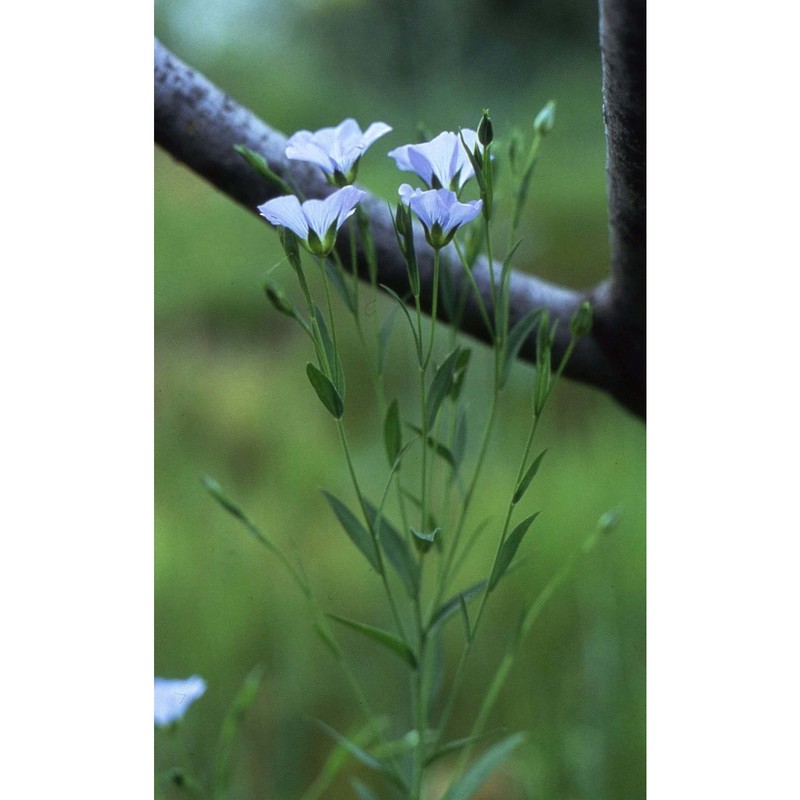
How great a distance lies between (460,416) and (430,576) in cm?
22

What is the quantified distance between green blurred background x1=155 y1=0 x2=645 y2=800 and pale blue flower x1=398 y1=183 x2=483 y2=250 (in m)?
0.23

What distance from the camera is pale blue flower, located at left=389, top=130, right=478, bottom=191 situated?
0.42 m

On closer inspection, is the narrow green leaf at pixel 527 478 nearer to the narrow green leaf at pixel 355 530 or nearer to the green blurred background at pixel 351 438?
the narrow green leaf at pixel 355 530

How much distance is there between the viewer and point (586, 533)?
0.64 meters

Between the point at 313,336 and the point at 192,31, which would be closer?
the point at 313,336

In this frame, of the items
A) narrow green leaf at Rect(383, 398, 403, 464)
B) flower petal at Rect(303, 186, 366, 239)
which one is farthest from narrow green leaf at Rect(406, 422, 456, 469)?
flower petal at Rect(303, 186, 366, 239)

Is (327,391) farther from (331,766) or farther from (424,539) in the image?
(331,766)

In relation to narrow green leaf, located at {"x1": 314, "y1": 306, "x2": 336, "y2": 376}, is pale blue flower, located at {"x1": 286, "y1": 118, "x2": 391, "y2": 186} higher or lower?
higher

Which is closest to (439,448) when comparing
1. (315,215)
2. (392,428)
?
(392,428)

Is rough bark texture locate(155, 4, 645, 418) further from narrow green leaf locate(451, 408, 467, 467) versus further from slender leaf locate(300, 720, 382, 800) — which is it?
slender leaf locate(300, 720, 382, 800)

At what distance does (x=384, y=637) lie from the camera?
43cm

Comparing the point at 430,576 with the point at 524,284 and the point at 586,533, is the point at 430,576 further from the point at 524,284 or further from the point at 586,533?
the point at 524,284
